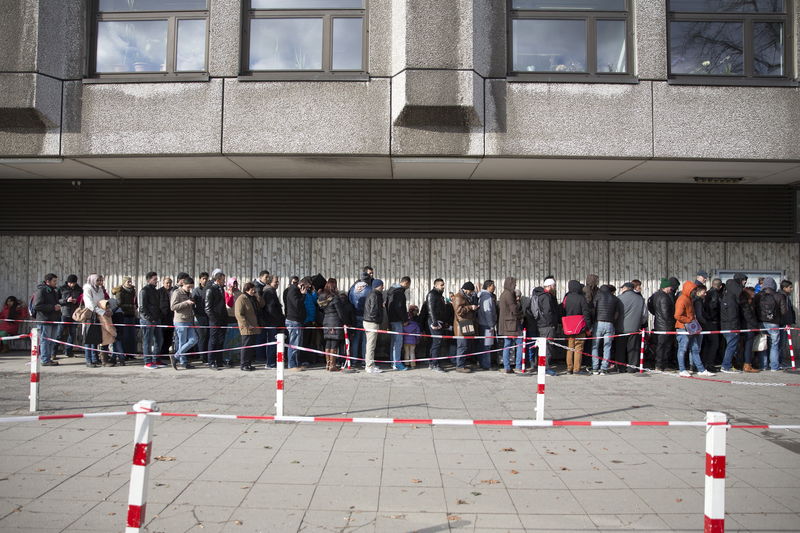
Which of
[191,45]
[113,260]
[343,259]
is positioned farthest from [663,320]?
[113,260]

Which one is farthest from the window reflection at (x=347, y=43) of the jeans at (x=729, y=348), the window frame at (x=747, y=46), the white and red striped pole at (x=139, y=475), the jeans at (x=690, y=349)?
the white and red striped pole at (x=139, y=475)

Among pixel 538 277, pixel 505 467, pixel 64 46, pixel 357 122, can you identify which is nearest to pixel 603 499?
pixel 505 467

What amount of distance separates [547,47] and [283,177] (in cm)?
629

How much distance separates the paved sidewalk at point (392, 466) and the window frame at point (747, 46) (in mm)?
6058

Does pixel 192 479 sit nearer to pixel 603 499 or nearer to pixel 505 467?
pixel 505 467

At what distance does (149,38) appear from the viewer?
12.4 meters

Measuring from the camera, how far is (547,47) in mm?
12141

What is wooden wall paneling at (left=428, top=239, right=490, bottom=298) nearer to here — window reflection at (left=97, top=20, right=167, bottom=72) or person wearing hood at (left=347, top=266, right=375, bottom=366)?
person wearing hood at (left=347, top=266, right=375, bottom=366)

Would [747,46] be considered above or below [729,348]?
above

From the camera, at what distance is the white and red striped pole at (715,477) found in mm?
3666

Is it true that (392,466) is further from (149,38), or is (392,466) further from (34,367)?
(149,38)

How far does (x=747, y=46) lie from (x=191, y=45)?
36.4 ft

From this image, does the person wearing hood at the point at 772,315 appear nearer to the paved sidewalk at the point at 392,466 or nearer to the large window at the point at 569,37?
the paved sidewalk at the point at 392,466

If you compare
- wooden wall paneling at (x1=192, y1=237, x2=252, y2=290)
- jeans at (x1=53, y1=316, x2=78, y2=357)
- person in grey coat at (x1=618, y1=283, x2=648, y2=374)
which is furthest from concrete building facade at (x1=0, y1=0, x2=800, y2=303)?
jeans at (x1=53, y1=316, x2=78, y2=357)
